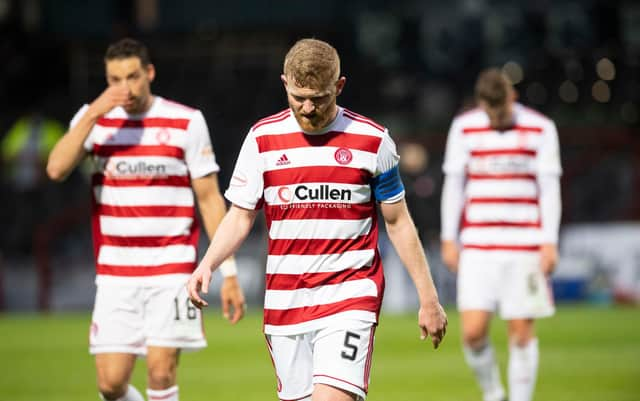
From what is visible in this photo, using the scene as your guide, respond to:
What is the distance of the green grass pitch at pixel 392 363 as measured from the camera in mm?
10758

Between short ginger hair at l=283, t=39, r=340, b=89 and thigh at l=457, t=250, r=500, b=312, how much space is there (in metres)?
4.11

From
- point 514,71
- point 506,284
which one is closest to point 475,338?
point 506,284

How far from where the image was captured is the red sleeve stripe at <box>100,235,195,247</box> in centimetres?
710

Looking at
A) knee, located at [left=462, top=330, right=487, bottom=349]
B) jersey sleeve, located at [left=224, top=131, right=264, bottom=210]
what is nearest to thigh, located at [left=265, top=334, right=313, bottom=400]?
jersey sleeve, located at [left=224, top=131, right=264, bottom=210]

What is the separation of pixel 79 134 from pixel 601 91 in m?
21.8

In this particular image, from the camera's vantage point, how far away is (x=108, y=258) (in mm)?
7152

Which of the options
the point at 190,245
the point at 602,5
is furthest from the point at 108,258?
the point at 602,5

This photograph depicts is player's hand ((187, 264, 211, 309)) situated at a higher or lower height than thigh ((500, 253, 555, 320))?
higher

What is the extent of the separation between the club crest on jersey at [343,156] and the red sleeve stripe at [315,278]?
489 millimetres

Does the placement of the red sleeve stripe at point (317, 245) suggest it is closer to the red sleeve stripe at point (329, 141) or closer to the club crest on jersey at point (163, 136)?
the red sleeve stripe at point (329, 141)

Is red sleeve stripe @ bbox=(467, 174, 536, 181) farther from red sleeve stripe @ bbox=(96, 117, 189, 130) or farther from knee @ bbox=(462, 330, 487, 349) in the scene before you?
red sleeve stripe @ bbox=(96, 117, 189, 130)

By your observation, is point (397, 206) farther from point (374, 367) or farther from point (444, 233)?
point (374, 367)

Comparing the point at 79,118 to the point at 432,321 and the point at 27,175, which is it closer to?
the point at 432,321

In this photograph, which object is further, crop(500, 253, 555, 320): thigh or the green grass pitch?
the green grass pitch
